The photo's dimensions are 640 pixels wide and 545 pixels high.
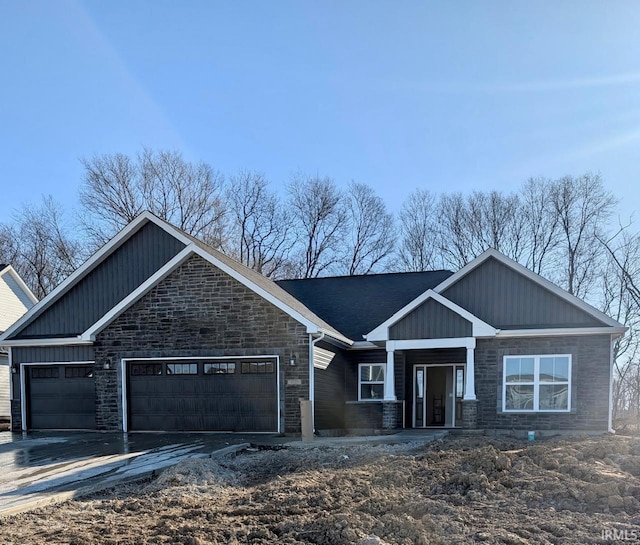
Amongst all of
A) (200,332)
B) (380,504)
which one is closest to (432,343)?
(200,332)

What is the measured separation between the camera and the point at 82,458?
1116cm

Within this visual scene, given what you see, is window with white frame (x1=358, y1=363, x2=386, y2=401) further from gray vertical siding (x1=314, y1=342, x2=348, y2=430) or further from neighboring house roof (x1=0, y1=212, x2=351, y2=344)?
neighboring house roof (x1=0, y1=212, x2=351, y2=344)

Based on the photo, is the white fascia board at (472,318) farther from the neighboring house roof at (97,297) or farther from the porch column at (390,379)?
the neighboring house roof at (97,297)

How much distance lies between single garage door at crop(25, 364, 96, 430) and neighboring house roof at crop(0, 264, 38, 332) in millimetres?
11165

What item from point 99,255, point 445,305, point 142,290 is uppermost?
point 99,255

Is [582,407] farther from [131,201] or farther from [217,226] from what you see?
[131,201]

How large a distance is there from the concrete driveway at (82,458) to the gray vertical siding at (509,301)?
670 cm

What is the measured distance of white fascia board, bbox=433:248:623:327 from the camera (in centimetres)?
1483

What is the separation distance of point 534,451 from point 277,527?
16.9 ft

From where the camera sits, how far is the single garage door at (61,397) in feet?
54.5

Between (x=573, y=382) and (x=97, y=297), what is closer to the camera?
(x=573, y=382)

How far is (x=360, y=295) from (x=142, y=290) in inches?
313

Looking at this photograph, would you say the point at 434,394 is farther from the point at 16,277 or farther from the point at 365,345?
the point at 16,277

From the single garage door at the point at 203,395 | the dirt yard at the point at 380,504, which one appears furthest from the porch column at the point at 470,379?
the dirt yard at the point at 380,504
